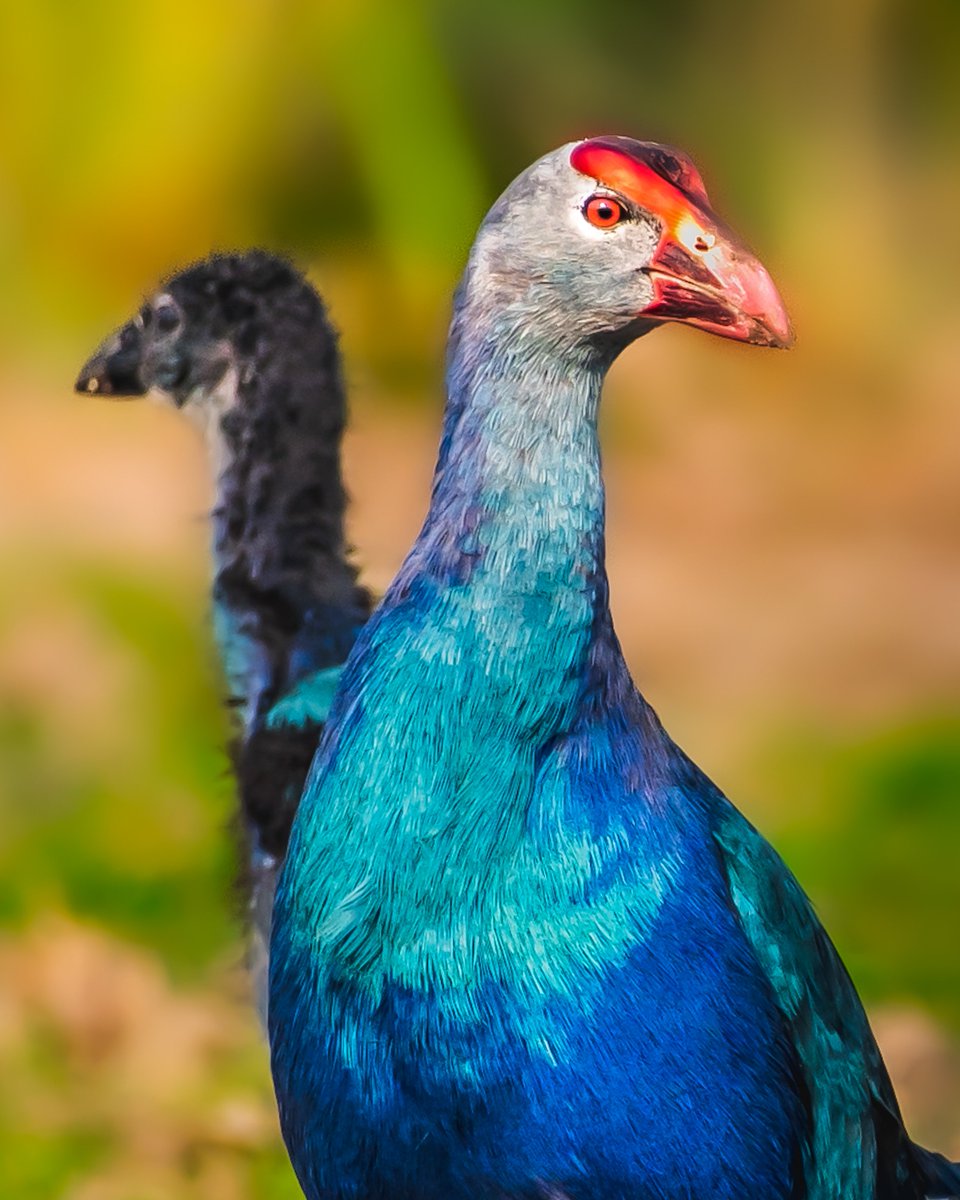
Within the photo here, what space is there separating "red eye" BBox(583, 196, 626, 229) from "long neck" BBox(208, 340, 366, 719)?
0.90 m

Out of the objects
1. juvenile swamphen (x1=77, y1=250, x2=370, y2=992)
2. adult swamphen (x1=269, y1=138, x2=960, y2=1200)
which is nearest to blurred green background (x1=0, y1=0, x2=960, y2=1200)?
juvenile swamphen (x1=77, y1=250, x2=370, y2=992)

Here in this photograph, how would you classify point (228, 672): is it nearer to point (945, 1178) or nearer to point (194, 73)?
point (945, 1178)

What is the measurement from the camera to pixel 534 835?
1757mm

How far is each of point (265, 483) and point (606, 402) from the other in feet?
4.38

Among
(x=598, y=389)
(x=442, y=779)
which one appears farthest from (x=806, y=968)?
(x=598, y=389)

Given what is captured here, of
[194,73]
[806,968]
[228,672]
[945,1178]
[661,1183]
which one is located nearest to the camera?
[661,1183]

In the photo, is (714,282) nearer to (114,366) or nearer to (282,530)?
(282,530)

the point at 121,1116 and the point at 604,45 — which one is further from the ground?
the point at 604,45

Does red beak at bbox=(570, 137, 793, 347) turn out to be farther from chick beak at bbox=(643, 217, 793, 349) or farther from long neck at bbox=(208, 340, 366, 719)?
long neck at bbox=(208, 340, 366, 719)

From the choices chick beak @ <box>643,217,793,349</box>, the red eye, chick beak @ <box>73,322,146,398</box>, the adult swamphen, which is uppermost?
the red eye

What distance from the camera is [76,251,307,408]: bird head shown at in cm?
261

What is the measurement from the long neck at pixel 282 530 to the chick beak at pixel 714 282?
2.96 ft

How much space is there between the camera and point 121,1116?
2.93 meters

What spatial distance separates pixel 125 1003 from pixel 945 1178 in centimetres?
142
